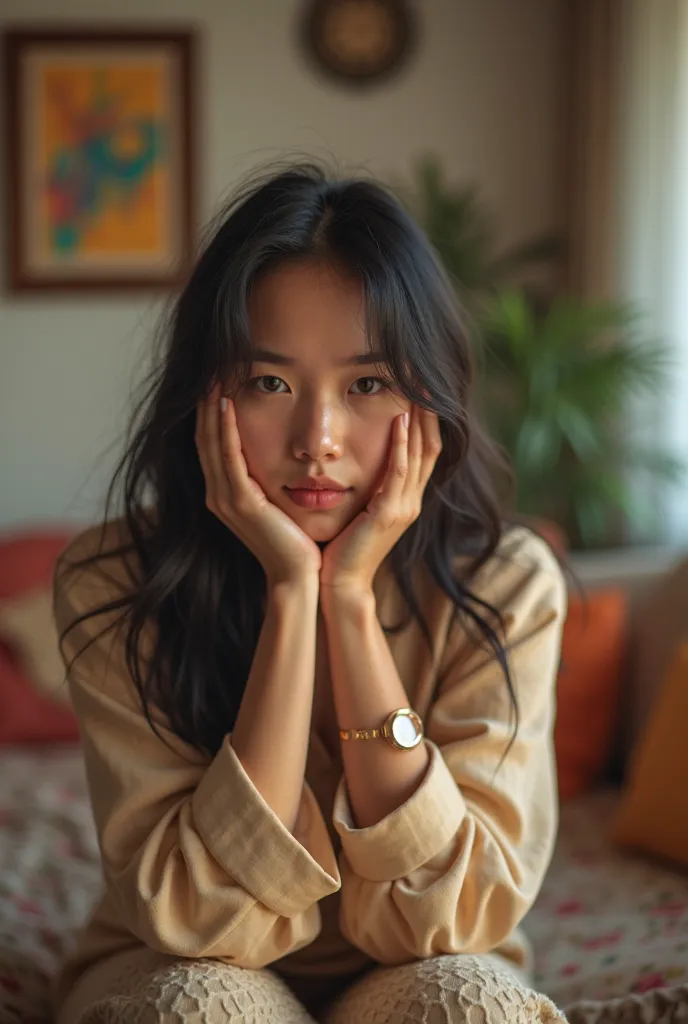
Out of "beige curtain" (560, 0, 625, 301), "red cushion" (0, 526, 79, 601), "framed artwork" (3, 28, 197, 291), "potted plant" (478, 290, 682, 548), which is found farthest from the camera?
"framed artwork" (3, 28, 197, 291)

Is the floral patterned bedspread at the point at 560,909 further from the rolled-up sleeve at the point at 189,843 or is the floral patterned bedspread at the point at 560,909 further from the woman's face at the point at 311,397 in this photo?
the woman's face at the point at 311,397

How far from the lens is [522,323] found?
3.29 metres

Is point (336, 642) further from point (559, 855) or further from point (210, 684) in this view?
point (559, 855)

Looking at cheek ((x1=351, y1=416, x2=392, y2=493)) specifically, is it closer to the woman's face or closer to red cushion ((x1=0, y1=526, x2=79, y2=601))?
the woman's face

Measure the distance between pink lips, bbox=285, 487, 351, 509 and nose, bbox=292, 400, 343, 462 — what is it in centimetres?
5

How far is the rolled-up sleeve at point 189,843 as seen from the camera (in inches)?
48.4

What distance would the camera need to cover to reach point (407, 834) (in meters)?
1.25

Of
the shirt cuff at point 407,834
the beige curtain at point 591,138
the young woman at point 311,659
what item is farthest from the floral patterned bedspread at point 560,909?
the beige curtain at point 591,138

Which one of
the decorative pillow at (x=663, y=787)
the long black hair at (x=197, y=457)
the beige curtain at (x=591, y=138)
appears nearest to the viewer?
the long black hair at (x=197, y=457)

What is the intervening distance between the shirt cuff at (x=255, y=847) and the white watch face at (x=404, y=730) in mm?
145

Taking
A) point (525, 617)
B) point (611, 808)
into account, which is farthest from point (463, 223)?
point (525, 617)

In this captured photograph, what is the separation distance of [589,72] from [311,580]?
2.89 meters

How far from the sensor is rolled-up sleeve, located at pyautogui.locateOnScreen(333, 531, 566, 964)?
1252mm

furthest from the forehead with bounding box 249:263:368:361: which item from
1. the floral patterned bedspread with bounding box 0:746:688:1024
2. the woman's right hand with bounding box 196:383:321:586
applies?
the floral patterned bedspread with bounding box 0:746:688:1024
